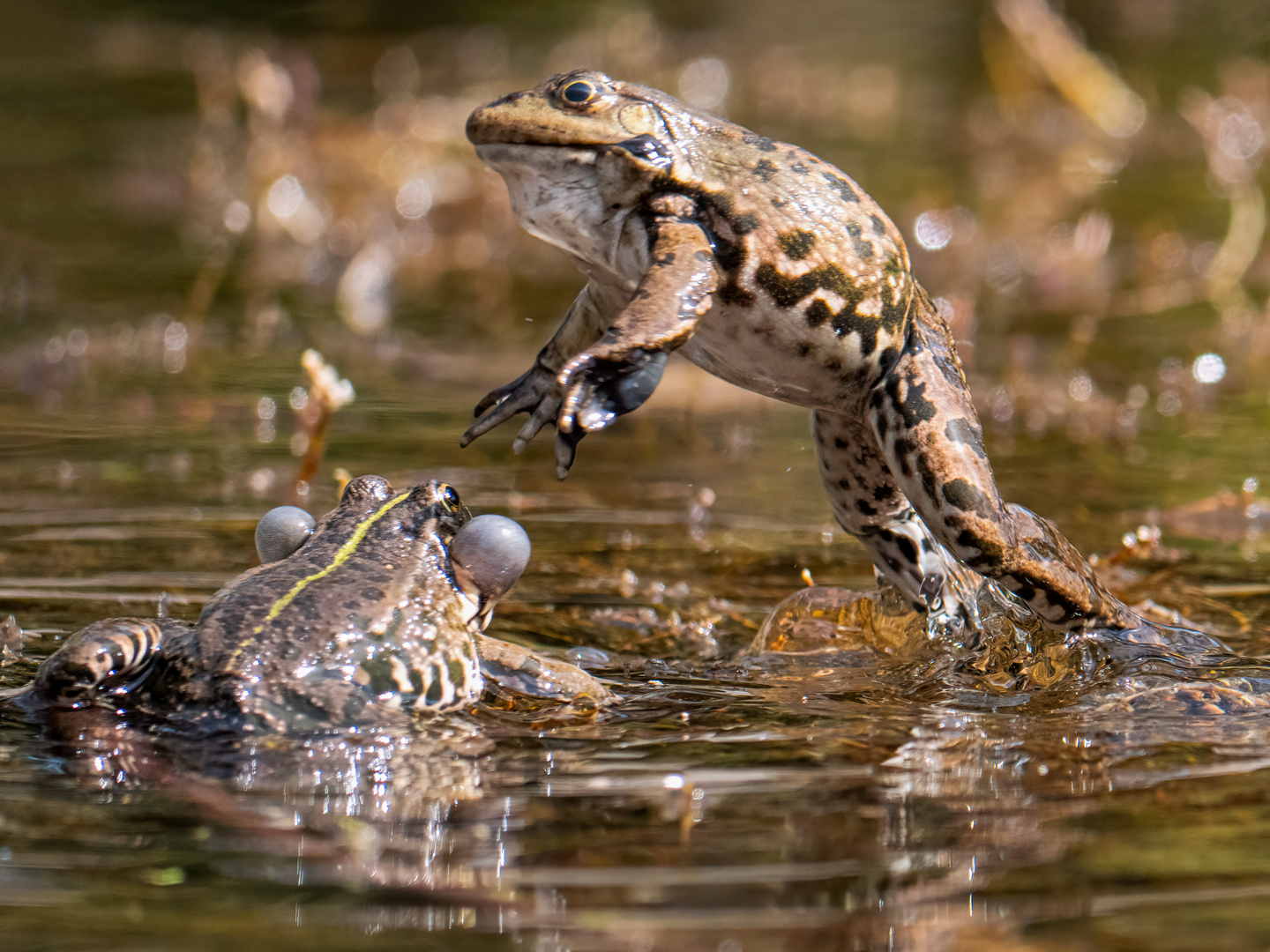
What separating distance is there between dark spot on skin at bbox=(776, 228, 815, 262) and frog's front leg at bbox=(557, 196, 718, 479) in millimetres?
237

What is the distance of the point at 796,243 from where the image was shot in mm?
4164

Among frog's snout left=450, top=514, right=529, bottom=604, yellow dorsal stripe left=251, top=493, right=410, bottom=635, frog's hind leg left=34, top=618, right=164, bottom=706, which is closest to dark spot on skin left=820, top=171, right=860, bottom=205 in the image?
frog's snout left=450, top=514, right=529, bottom=604

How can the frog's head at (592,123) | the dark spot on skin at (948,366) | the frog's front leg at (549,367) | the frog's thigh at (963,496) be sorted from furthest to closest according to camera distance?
the frog's front leg at (549,367)
the dark spot on skin at (948,366)
the frog's thigh at (963,496)
the frog's head at (592,123)

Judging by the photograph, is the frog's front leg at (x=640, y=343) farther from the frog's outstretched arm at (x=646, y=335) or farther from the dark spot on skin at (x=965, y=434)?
the dark spot on skin at (x=965, y=434)

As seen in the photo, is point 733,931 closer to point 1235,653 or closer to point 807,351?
point 807,351

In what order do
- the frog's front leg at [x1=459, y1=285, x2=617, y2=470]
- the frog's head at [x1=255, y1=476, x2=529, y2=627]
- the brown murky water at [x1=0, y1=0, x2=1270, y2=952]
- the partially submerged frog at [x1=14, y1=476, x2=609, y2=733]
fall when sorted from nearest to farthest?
the brown murky water at [x1=0, y1=0, x2=1270, y2=952]
the partially submerged frog at [x1=14, y1=476, x2=609, y2=733]
the frog's head at [x1=255, y1=476, x2=529, y2=627]
the frog's front leg at [x1=459, y1=285, x2=617, y2=470]

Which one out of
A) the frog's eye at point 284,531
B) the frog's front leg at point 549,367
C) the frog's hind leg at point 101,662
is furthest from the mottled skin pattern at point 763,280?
the frog's hind leg at point 101,662

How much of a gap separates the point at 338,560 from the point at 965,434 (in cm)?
185

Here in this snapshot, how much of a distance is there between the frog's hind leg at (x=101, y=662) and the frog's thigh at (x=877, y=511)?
7.10 ft

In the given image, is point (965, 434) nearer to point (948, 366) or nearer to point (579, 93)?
point (948, 366)

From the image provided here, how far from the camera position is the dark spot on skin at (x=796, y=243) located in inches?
163

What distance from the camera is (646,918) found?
2.70m

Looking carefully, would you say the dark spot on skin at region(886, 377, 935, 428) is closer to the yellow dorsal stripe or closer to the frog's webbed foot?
the frog's webbed foot

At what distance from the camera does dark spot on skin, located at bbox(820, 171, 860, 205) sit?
434 cm
